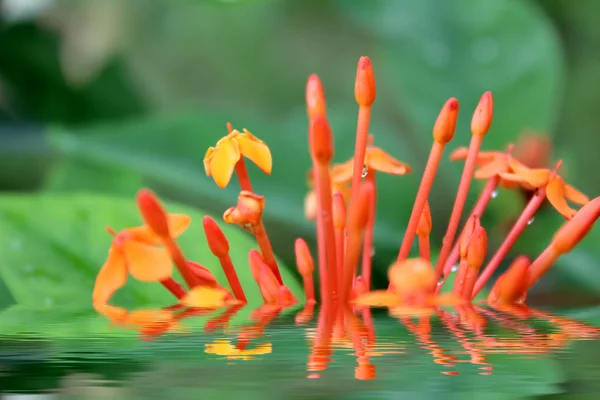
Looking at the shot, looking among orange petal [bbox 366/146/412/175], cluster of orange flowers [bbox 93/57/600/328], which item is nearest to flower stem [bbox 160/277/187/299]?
cluster of orange flowers [bbox 93/57/600/328]

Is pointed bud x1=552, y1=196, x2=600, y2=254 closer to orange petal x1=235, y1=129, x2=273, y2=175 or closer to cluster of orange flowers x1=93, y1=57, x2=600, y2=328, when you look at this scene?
cluster of orange flowers x1=93, y1=57, x2=600, y2=328

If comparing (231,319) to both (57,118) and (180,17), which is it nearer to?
(57,118)

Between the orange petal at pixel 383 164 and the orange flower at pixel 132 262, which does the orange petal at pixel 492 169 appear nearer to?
the orange petal at pixel 383 164

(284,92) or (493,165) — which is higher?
(284,92)

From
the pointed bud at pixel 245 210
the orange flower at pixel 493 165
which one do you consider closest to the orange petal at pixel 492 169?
the orange flower at pixel 493 165

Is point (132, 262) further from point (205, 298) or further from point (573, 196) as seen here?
point (573, 196)

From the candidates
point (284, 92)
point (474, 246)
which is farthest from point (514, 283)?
point (284, 92)
